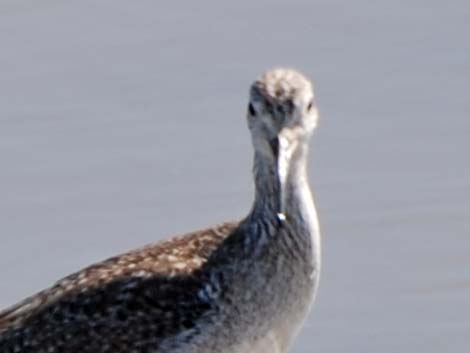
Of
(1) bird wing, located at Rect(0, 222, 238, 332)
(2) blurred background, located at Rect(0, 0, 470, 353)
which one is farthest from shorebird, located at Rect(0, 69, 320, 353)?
(2) blurred background, located at Rect(0, 0, 470, 353)

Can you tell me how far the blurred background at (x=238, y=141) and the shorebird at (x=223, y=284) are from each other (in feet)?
4.81

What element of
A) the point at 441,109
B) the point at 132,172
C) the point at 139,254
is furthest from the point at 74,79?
the point at 139,254

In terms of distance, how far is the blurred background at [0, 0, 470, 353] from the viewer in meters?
12.8

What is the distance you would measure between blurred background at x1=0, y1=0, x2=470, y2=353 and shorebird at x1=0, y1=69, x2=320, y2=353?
146 centimetres

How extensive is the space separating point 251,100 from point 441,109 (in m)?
3.18

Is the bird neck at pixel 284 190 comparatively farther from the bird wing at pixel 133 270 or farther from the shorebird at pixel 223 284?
the bird wing at pixel 133 270

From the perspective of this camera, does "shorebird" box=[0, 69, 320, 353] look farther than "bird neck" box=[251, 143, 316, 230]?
No

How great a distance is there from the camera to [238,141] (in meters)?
13.6

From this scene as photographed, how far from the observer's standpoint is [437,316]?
12.7 metres

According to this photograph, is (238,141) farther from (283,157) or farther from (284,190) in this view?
(283,157)

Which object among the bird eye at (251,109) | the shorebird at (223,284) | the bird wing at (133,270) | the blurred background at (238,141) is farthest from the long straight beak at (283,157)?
the blurred background at (238,141)

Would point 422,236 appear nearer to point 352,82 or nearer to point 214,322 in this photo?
point 352,82

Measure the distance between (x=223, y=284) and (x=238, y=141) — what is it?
9.35ft

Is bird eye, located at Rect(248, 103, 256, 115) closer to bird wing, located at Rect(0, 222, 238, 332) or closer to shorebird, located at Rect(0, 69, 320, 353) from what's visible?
shorebird, located at Rect(0, 69, 320, 353)
